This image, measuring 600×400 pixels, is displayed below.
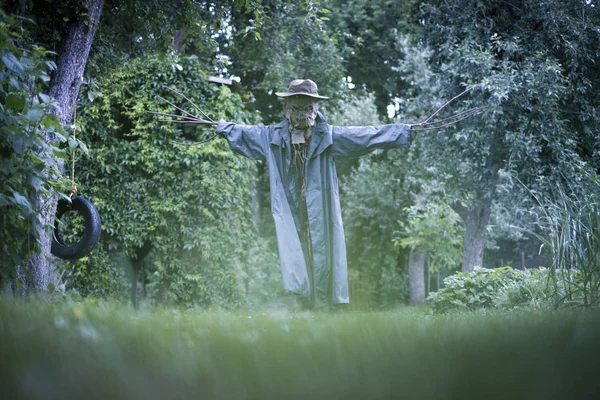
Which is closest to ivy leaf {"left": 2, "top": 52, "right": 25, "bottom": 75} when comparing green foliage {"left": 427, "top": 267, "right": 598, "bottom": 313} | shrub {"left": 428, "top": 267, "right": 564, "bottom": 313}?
green foliage {"left": 427, "top": 267, "right": 598, "bottom": 313}

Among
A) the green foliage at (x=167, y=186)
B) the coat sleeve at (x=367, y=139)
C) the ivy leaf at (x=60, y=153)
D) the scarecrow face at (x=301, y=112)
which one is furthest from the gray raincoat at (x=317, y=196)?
the green foliage at (x=167, y=186)

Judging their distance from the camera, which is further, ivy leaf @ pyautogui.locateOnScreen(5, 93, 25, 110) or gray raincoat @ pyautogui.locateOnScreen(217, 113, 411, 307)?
gray raincoat @ pyautogui.locateOnScreen(217, 113, 411, 307)

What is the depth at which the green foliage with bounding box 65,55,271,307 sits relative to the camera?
8773 millimetres

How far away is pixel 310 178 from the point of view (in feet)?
18.9

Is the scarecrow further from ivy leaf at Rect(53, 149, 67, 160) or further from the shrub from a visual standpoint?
ivy leaf at Rect(53, 149, 67, 160)

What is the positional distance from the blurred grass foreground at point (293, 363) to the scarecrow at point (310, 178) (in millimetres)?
3682

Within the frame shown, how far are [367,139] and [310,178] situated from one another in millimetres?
668

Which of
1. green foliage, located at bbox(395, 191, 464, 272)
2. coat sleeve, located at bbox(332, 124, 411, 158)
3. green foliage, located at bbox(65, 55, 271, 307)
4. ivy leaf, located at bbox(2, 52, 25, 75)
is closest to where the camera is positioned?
ivy leaf, located at bbox(2, 52, 25, 75)

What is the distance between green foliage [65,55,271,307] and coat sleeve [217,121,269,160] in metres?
2.86

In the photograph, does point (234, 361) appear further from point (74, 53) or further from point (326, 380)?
point (74, 53)

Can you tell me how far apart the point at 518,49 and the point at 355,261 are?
9127mm

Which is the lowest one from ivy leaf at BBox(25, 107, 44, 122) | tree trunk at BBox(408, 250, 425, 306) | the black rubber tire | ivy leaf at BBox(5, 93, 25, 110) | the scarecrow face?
tree trunk at BBox(408, 250, 425, 306)

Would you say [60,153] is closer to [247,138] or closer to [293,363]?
[247,138]

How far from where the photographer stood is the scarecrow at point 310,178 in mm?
5625
